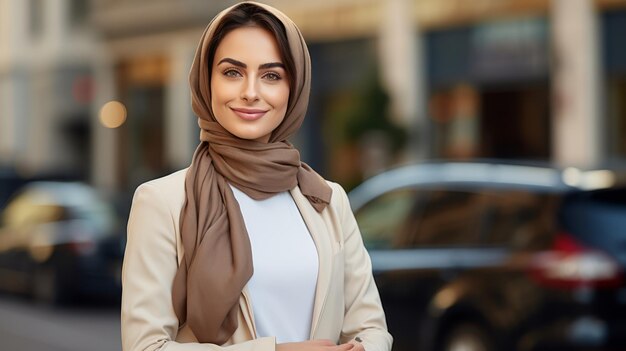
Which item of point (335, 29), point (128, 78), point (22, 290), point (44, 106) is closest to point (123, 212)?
point (22, 290)

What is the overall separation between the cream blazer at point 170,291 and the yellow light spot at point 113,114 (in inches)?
1368

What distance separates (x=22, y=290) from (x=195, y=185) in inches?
558

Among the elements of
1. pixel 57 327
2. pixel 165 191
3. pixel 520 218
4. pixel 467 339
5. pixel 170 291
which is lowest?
pixel 57 327

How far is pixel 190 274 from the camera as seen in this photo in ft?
9.20

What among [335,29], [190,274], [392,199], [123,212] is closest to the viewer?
[190,274]

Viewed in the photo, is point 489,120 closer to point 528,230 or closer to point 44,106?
point 528,230

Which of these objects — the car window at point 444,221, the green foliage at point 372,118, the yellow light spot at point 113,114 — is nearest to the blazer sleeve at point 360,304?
the car window at point 444,221

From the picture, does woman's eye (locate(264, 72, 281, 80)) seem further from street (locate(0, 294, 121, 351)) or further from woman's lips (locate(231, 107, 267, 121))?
street (locate(0, 294, 121, 351))

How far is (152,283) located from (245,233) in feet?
0.81

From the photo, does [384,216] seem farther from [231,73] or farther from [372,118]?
[372,118]

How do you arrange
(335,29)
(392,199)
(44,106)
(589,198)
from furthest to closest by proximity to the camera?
(44,106) < (335,29) < (392,199) < (589,198)

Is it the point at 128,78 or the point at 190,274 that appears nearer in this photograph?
the point at 190,274

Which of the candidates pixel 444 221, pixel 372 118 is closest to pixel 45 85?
pixel 372 118

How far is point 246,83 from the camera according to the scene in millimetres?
2941
